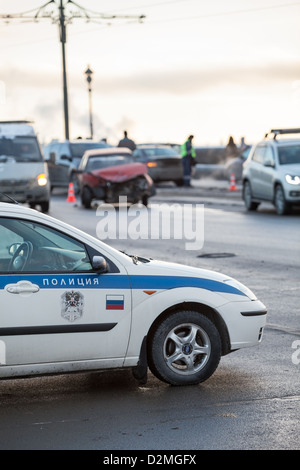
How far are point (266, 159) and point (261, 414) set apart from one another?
61.4 feet

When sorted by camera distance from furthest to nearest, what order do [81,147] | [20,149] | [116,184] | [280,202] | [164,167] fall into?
[164,167] → [81,147] → [116,184] → [20,149] → [280,202]

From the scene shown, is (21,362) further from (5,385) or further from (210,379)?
(210,379)

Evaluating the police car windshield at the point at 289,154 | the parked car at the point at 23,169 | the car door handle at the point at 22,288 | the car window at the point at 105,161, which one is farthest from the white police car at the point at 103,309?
the car window at the point at 105,161

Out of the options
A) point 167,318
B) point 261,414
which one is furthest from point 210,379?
point 261,414

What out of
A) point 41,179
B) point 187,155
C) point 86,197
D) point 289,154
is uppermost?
point 289,154

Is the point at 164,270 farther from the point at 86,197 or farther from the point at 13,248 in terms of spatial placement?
the point at 86,197

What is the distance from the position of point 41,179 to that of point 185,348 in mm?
19350

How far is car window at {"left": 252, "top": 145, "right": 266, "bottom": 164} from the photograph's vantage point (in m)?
25.4

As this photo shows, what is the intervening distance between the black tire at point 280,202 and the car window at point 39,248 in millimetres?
16968

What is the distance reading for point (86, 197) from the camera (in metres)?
28.6

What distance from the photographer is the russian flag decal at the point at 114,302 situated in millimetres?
7113

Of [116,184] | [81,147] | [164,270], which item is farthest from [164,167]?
[164,270]

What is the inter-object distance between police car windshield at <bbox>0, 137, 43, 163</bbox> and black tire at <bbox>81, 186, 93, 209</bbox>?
2.14m

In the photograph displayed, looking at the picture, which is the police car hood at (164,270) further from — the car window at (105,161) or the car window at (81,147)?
the car window at (81,147)
